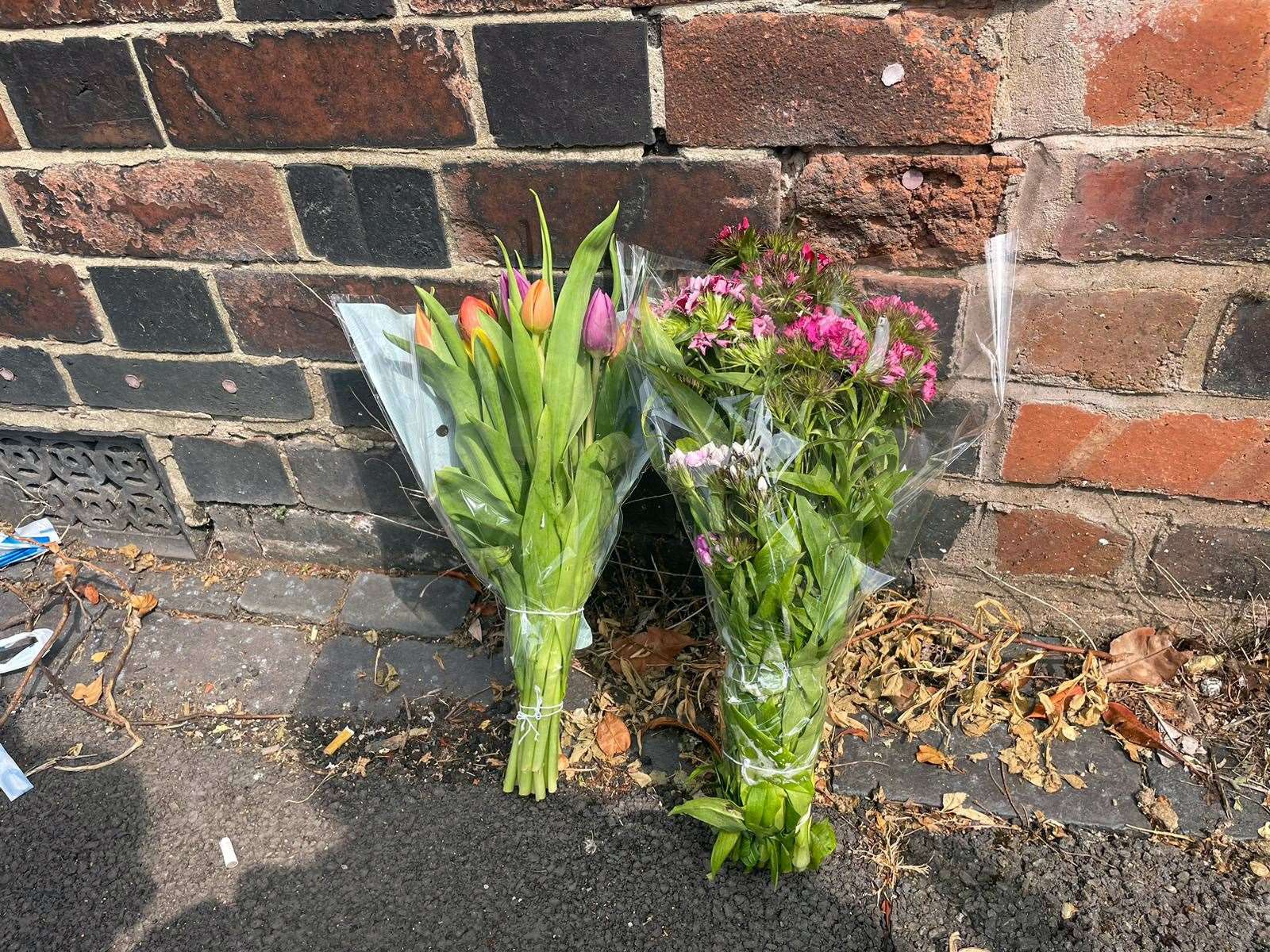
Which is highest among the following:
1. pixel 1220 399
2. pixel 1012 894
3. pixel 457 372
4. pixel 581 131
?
pixel 581 131

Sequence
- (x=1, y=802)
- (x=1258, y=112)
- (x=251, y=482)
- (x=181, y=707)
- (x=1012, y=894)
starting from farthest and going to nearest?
(x=251, y=482) → (x=181, y=707) → (x=1, y=802) → (x=1012, y=894) → (x=1258, y=112)

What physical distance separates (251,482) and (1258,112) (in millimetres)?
2191

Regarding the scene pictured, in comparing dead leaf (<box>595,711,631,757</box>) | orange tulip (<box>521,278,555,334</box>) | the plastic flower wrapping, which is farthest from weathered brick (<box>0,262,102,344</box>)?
dead leaf (<box>595,711,631,757</box>)

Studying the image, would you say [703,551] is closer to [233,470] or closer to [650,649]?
[650,649]

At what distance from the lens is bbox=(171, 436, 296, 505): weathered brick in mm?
2150

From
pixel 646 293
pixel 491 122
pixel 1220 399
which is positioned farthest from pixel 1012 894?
pixel 491 122

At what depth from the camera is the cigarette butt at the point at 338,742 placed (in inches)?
71.2

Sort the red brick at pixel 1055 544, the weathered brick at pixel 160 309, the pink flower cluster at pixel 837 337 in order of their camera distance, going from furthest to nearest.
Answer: the weathered brick at pixel 160 309 < the red brick at pixel 1055 544 < the pink flower cluster at pixel 837 337

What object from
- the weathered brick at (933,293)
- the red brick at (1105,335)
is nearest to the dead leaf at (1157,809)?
the red brick at (1105,335)

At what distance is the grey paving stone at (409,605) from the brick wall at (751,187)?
36cm

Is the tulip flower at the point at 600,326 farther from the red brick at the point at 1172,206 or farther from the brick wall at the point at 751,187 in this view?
the red brick at the point at 1172,206

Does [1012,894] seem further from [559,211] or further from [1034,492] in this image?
[559,211]

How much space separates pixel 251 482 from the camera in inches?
86.7

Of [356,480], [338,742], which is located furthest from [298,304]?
[338,742]
